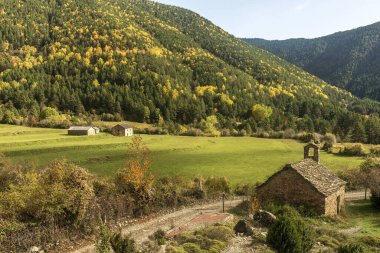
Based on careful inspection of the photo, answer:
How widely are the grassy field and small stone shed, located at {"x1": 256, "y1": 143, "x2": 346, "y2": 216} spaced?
14164 mm

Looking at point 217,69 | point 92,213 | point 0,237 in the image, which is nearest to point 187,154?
point 92,213

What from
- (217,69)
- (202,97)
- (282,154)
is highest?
(217,69)

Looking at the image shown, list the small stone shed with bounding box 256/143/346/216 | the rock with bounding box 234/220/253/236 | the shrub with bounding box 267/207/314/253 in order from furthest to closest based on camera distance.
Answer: the small stone shed with bounding box 256/143/346/216 → the rock with bounding box 234/220/253/236 → the shrub with bounding box 267/207/314/253

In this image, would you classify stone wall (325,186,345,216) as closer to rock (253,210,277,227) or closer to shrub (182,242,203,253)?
rock (253,210,277,227)

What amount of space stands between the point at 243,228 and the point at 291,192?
29.9 ft

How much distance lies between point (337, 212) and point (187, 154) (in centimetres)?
3701

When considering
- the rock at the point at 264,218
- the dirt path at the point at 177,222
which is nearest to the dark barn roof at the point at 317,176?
the rock at the point at 264,218

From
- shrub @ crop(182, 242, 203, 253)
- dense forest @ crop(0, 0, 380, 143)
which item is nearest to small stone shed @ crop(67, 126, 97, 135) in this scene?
dense forest @ crop(0, 0, 380, 143)

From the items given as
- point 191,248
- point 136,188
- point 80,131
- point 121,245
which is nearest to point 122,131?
point 80,131

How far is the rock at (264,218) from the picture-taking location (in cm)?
2844

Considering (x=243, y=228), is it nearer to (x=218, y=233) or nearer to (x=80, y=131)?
(x=218, y=233)

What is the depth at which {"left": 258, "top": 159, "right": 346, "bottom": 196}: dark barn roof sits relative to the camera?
32.6 meters

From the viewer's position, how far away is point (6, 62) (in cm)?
16425

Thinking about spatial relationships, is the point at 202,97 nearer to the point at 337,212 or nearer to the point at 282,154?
the point at 282,154
